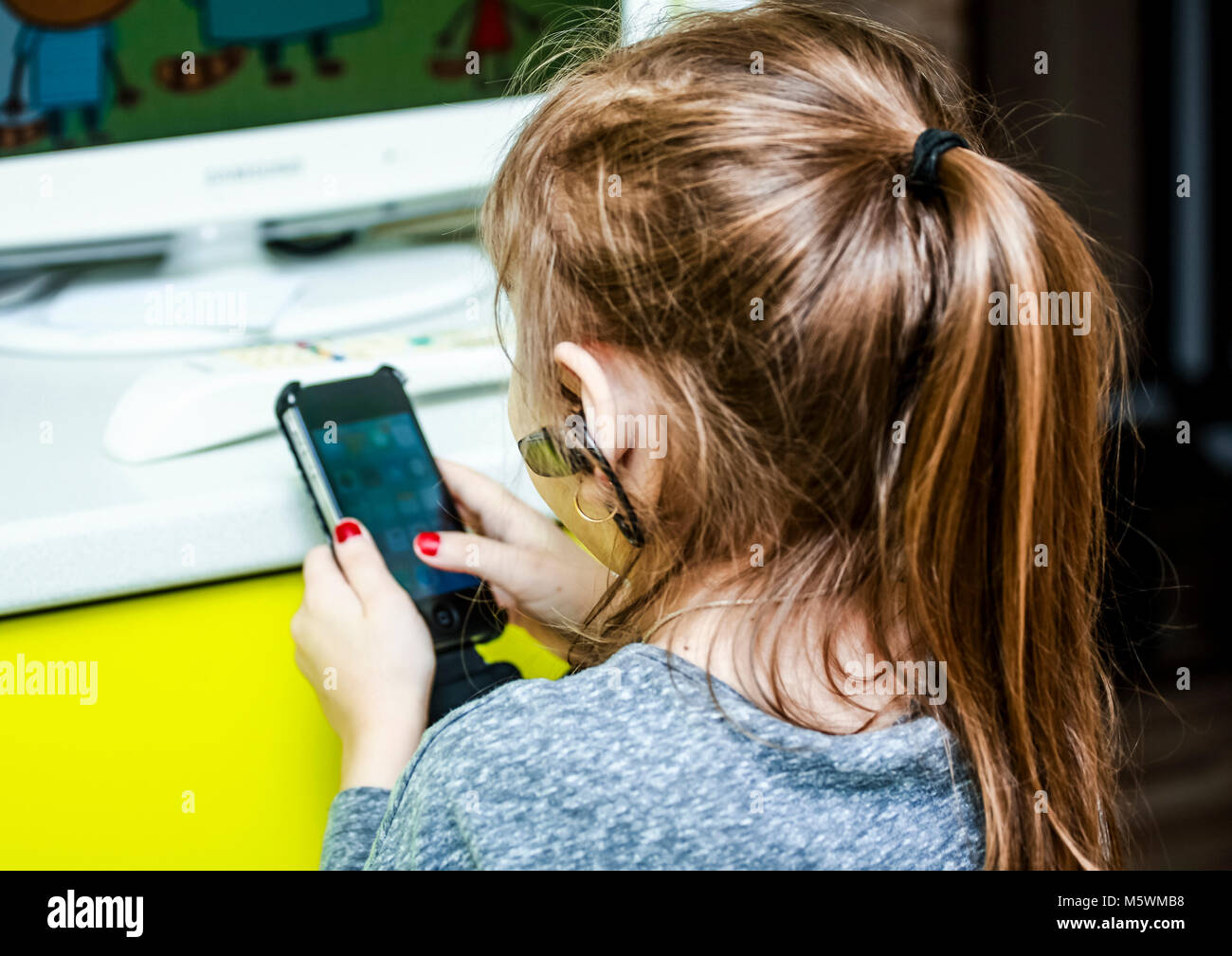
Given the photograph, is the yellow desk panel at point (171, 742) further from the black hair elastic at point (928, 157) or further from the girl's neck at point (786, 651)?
the black hair elastic at point (928, 157)

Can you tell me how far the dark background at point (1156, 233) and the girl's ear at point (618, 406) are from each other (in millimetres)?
1157

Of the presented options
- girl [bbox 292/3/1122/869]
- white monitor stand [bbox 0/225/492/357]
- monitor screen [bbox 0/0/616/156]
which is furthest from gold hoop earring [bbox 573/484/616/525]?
monitor screen [bbox 0/0/616/156]

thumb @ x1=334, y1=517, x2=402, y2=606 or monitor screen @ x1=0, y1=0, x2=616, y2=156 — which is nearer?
thumb @ x1=334, y1=517, x2=402, y2=606

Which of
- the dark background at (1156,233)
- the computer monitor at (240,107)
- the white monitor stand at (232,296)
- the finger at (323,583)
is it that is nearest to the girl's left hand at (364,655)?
the finger at (323,583)

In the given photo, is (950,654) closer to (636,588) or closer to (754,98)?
(636,588)

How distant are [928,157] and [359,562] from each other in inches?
13.0

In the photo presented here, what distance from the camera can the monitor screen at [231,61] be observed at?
0.76 m

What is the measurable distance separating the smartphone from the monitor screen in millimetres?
326

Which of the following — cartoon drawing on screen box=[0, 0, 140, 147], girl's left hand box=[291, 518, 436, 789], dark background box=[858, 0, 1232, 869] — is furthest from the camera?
dark background box=[858, 0, 1232, 869]

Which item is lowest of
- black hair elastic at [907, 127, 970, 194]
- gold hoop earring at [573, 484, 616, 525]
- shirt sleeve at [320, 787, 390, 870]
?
shirt sleeve at [320, 787, 390, 870]

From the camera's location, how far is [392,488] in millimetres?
577

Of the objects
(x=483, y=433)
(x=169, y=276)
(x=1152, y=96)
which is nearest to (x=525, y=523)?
(x=483, y=433)

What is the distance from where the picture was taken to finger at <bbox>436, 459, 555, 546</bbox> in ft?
1.96

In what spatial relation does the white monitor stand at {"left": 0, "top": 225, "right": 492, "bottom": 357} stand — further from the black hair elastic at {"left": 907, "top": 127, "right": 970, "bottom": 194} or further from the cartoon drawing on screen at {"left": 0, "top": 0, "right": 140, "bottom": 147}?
the black hair elastic at {"left": 907, "top": 127, "right": 970, "bottom": 194}
